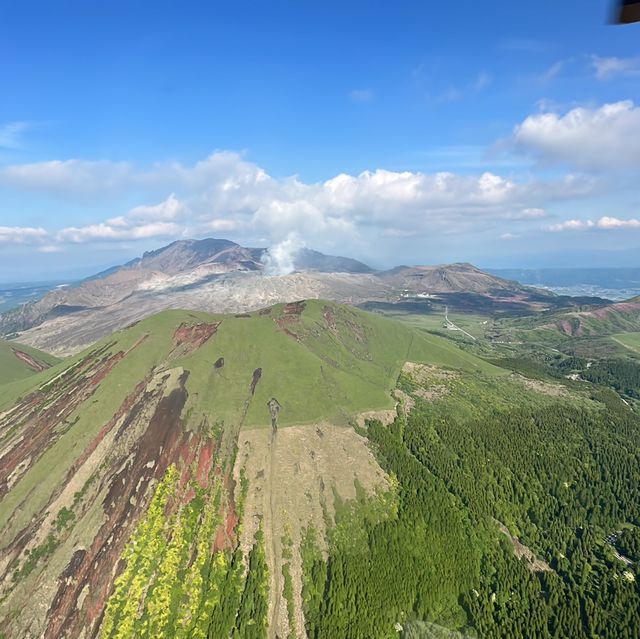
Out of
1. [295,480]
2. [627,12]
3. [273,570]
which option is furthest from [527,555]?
[627,12]

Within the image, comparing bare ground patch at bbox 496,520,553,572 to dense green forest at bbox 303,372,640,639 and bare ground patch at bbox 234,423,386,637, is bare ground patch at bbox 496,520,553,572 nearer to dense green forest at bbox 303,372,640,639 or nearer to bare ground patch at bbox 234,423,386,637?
dense green forest at bbox 303,372,640,639

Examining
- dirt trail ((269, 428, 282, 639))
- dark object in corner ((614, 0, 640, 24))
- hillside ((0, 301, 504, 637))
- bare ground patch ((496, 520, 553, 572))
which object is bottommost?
bare ground patch ((496, 520, 553, 572))

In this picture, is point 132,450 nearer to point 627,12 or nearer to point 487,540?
point 487,540

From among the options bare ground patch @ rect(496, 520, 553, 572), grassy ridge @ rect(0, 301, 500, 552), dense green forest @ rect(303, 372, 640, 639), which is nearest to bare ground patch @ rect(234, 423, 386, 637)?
dense green forest @ rect(303, 372, 640, 639)

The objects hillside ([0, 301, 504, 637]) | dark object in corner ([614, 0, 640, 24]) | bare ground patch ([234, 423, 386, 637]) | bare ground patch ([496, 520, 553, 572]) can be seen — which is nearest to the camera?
dark object in corner ([614, 0, 640, 24])

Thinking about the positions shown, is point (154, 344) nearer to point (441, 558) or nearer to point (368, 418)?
point (368, 418)
